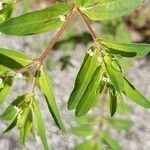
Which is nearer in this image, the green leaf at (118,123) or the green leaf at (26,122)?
the green leaf at (26,122)

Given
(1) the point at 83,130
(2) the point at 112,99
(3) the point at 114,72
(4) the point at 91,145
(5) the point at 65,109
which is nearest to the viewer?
(3) the point at 114,72

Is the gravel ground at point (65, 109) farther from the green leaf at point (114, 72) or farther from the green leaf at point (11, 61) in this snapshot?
the green leaf at point (114, 72)

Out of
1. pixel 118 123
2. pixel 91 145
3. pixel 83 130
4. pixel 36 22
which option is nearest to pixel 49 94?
pixel 36 22

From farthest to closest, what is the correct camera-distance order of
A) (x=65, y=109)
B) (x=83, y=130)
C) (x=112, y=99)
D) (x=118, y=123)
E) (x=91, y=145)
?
(x=65, y=109) → (x=118, y=123) → (x=83, y=130) → (x=91, y=145) → (x=112, y=99)

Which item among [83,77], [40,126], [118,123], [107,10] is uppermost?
[107,10]

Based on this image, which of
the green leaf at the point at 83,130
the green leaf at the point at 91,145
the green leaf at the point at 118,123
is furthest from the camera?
the green leaf at the point at 118,123

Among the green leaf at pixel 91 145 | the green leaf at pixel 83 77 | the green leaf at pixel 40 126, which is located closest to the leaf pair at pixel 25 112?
the green leaf at pixel 40 126

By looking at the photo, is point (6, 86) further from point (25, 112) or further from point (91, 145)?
point (91, 145)

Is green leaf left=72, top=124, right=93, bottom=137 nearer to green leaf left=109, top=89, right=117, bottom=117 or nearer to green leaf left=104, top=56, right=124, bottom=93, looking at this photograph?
green leaf left=109, top=89, right=117, bottom=117

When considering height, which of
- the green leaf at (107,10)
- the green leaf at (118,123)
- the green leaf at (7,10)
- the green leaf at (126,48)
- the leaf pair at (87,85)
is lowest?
the green leaf at (118,123)
